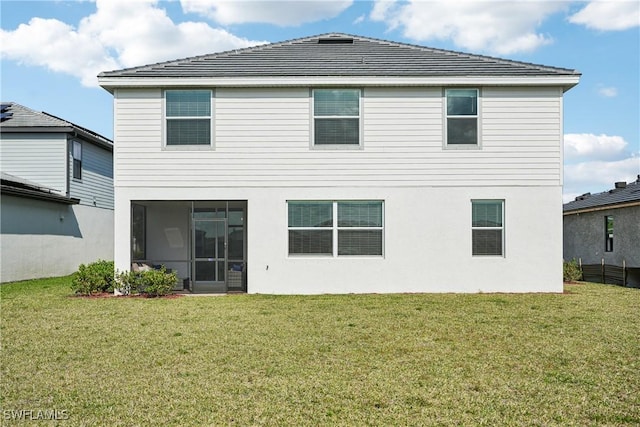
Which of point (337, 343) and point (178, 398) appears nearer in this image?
point (178, 398)

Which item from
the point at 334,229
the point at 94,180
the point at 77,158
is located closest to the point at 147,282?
the point at 334,229

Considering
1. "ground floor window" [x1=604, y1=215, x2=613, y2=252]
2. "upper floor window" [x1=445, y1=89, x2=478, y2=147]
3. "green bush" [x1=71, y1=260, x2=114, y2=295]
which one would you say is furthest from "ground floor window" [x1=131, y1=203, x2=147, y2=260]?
"ground floor window" [x1=604, y1=215, x2=613, y2=252]

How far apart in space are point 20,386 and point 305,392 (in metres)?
3.07

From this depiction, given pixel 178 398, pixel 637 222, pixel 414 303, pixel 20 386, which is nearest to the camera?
pixel 178 398

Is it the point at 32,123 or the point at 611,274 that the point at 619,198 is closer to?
the point at 611,274

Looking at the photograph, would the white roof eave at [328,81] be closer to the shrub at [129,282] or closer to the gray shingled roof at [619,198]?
the shrub at [129,282]

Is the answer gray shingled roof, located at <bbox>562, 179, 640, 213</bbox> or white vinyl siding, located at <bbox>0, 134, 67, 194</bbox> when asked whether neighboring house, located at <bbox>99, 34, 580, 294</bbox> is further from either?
white vinyl siding, located at <bbox>0, 134, 67, 194</bbox>

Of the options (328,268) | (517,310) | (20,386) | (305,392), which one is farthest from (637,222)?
(20,386)

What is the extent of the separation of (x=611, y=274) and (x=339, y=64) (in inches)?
495

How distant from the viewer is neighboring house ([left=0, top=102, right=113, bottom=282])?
18.2 m

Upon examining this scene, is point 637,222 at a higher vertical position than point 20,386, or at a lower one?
higher

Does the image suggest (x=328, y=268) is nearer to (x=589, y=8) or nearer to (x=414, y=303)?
(x=414, y=303)

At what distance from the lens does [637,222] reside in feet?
62.1

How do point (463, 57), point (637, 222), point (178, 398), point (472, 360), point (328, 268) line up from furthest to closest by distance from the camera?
point (637, 222)
point (463, 57)
point (328, 268)
point (472, 360)
point (178, 398)
